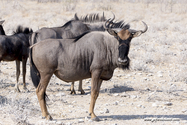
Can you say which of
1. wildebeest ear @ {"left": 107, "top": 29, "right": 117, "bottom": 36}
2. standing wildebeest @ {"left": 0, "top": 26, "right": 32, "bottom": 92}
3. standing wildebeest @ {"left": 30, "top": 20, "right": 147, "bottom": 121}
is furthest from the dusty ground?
wildebeest ear @ {"left": 107, "top": 29, "right": 117, "bottom": 36}

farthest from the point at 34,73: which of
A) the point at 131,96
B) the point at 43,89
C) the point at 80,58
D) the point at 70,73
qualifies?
the point at 131,96

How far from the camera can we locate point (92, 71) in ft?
17.0

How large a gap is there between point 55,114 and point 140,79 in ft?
13.4

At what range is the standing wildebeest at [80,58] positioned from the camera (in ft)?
16.6

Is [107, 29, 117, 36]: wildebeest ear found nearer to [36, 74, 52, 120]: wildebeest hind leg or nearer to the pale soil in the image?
[36, 74, 52, 120]: wildebeest hind leg

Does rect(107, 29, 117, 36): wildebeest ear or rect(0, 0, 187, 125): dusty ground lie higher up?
rect(107, 29, 117, 36): wildebeest ear

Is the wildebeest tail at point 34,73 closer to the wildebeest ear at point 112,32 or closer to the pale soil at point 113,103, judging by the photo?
the pale soil at point 113,103

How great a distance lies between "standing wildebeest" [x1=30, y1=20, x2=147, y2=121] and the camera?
505 centimetres

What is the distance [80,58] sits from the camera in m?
5.17

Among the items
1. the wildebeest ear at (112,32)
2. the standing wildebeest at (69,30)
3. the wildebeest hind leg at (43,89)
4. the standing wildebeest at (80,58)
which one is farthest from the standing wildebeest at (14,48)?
the wildebeest ear at (112,32)

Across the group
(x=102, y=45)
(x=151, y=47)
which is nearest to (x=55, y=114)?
(x=102, y=45)

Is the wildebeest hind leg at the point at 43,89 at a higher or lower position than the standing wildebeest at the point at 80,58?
lower

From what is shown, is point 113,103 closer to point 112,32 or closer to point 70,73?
point 70,73

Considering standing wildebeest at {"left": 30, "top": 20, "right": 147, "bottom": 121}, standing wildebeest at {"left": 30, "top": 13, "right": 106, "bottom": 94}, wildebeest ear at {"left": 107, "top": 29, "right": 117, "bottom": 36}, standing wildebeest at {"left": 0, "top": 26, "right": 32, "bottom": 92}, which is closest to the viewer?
standing wildebeest at {"left": 30, "top": 20, "right": 147, "bottom": 121}
